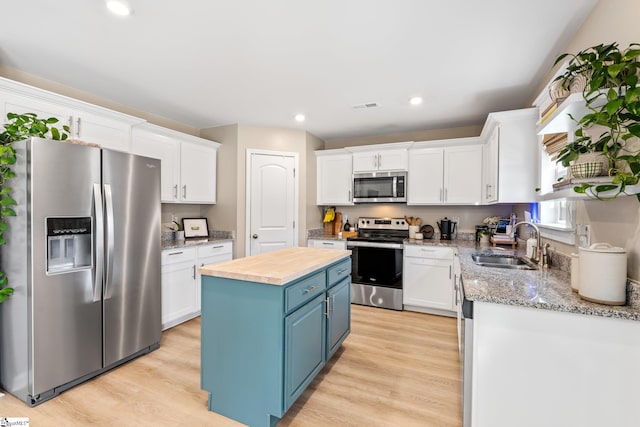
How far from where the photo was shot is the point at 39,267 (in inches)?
74.3

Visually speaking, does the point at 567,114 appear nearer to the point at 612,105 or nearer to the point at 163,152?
the point at 612,105

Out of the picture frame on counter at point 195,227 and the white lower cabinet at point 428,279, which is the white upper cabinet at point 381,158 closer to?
the white lower cabinet at point 428,279

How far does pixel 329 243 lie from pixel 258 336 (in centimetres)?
249

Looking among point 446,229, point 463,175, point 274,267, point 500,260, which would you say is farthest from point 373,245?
point 274,267

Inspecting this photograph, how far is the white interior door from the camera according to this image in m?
3.99

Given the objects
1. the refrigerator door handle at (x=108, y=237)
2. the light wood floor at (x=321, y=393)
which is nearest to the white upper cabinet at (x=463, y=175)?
the light wood floor at (x=321, y=393)

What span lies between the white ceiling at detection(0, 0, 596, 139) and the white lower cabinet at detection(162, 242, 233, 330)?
1.68m

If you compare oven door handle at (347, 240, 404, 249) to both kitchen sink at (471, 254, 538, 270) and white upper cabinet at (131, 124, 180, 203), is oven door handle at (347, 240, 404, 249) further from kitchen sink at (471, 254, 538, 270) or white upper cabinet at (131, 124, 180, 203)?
white upper cabinet at (131, 124, 180, 203)

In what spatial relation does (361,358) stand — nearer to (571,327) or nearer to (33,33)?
(571,327)

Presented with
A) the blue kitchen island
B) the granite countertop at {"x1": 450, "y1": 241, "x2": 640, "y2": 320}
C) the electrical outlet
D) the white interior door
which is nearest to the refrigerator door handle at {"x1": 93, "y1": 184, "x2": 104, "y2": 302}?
the blue kitchen island

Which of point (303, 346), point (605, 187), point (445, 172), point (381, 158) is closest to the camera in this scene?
point (605, 187)

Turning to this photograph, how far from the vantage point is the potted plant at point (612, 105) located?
111cm

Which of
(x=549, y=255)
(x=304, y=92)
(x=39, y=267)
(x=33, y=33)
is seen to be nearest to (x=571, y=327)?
(x=549, y=255)

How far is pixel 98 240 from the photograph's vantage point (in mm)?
2150
